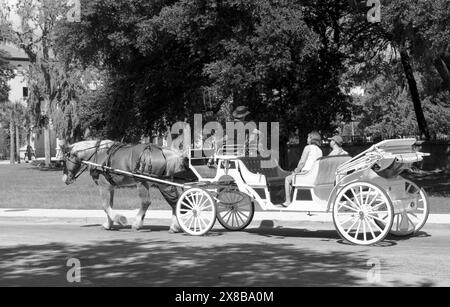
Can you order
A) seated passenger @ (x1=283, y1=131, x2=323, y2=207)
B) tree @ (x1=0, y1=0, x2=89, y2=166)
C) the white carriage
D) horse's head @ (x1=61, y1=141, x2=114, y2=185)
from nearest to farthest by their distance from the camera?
1. the white carriage
2. seated passenger @ (x1=283, y1=131, x2=323, y2=207)
3. horse's head @ (x1=61, y1=141, x2=114, y2=185)
4. tree @ (x1=0, y1=0, x2=89, y2=166)

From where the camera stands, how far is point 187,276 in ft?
25.7

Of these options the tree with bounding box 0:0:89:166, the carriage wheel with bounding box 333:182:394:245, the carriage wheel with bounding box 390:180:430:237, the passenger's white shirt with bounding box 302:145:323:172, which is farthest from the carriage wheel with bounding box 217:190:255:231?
the tree with bounding box 0:0:89:166

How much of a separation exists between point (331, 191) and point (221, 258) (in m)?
2.88

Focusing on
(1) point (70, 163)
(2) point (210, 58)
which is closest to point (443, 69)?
(2) point (210, 58)

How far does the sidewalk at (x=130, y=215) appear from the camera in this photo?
14.1 meters

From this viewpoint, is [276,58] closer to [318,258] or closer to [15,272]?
[318,258]

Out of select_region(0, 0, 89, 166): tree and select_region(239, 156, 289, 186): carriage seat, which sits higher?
select_region(0, 0, 89, 166): tree

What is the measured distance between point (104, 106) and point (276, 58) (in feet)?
36.0

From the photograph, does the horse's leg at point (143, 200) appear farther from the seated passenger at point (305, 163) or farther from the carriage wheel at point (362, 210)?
the carriage wheel at point (362, 210)

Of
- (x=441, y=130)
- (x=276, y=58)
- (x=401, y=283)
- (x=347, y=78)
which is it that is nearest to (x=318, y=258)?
(x=401, y=283)

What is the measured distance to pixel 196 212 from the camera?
11.9 meters

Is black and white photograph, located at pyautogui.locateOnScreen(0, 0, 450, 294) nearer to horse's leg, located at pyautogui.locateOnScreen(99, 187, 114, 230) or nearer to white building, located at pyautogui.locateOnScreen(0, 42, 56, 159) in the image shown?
horse's leg, located at pyautogui.locateOnScreen(99, 187, 114, 230)

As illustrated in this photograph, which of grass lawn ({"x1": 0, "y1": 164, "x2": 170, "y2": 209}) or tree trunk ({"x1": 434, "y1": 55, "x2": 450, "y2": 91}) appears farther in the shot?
tree trunk ({"x1": 434, "y1": 55, "x2": 450, "y2": 91})

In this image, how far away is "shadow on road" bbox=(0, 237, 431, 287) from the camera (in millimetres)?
7504
